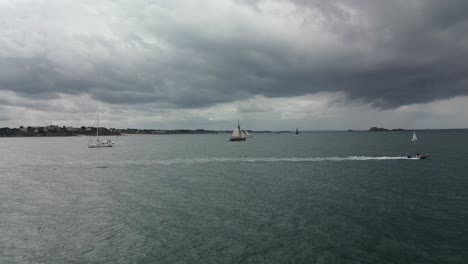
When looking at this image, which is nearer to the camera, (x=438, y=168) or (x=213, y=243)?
(x=213, y=243)

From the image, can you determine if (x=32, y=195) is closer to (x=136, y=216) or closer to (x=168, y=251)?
(x=136, y=216)

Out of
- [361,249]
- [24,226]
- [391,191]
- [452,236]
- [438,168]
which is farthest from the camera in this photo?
[438,168]

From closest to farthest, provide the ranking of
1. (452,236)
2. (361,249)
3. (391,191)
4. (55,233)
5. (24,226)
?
(361,249), (452,236), (55,233), (24,226), (391,191)

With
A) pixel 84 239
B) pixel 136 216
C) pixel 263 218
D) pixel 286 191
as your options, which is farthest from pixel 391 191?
pixel 84 239

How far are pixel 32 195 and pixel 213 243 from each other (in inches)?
1739

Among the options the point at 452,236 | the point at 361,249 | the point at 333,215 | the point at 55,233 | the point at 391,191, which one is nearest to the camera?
the point at 361,249

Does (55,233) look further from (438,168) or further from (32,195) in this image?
(438,168)

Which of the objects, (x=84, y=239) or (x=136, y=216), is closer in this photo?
(x=84, y=239)

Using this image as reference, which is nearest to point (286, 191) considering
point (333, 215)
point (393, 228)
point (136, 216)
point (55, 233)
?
point (333, 215)

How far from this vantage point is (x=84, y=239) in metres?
35.3

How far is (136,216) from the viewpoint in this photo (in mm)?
44500

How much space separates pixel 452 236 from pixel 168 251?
30.1 metres

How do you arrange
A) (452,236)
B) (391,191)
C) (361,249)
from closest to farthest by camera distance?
(361,249), (452,236), (391,191)

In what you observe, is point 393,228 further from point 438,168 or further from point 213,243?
point 438,168
